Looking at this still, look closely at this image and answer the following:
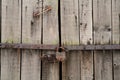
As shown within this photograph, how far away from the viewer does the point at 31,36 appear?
1.34 m

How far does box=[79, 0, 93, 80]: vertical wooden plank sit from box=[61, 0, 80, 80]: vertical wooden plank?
0.12ft

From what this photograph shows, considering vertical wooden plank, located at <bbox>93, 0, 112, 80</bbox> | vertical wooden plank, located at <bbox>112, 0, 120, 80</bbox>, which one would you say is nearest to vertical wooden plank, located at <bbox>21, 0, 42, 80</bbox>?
vertical wooden plank, located at <bbox>93, 0, 112, 80</bbox>

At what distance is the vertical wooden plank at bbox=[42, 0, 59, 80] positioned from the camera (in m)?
1.33

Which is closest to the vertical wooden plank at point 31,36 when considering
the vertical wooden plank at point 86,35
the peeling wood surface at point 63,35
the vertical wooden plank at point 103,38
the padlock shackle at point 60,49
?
the peeling wood surface at point 63,35

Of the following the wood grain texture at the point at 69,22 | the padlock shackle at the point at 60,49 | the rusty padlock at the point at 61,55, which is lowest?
the rusty padlock at the point at 61,55

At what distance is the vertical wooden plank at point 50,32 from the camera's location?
1334 mm

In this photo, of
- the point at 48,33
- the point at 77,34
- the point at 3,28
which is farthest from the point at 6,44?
the point at 77,34

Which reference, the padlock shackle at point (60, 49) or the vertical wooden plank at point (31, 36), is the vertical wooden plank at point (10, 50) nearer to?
the vertical wooden plank at point (31, 36)

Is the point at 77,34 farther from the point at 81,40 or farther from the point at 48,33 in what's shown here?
the point at 48,33

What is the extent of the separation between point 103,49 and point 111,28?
0.17 metres

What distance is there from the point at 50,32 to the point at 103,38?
392 mm

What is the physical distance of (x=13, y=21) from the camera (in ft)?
4.38

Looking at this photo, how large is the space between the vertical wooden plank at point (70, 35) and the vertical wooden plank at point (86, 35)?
0.04 meters

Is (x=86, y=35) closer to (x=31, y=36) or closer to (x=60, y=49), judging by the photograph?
(x=60, y=49)
